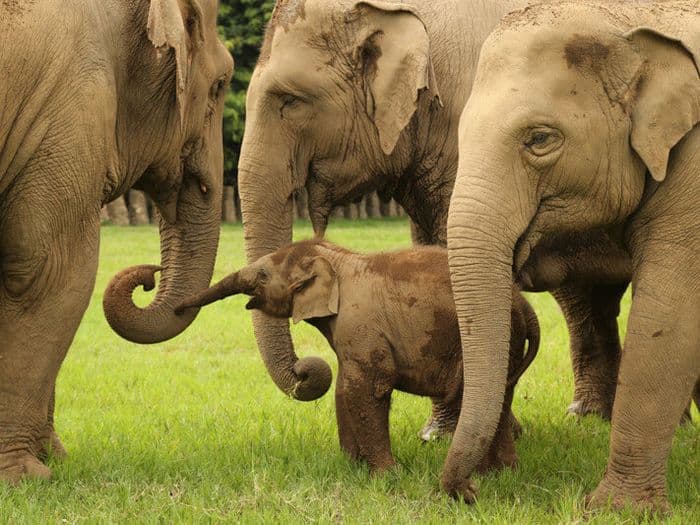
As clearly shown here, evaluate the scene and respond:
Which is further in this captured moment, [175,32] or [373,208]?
[373,208]

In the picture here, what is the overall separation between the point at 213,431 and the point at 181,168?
1.49m

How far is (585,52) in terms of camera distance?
500cm

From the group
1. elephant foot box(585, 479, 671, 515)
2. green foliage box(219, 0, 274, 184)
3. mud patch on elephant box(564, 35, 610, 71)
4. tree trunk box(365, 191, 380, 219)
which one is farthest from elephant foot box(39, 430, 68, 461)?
tree trunk box(365, 191, 380, 219)

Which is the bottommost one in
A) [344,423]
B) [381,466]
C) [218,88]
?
[381,466]

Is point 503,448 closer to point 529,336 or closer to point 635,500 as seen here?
point 529,336

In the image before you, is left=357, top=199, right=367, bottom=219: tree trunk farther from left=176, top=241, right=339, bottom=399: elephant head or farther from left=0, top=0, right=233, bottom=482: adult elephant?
left=176, top=241, right=339, bottom=399: elephant head

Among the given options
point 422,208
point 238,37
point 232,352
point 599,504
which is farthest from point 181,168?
point 238,37

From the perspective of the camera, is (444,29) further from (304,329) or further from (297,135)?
(304,329)

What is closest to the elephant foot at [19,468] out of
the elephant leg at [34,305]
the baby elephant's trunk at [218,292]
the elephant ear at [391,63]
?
the elephant leg at [34,305]

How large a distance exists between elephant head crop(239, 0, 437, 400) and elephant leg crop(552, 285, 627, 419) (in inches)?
62.1

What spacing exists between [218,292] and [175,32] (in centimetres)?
113

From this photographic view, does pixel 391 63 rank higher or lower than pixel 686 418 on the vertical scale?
higher

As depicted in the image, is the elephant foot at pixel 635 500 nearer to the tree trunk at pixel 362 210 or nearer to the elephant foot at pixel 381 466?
the elephant foot at pixel 381 466

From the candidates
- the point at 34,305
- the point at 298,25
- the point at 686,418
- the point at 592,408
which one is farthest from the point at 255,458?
the point at 686,418
